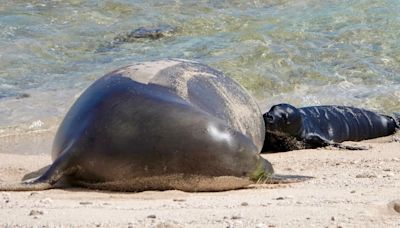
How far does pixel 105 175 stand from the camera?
14.4 ft

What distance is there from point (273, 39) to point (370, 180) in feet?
21.1

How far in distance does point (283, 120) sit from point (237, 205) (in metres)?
2.76

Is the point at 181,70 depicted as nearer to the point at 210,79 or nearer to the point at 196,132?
the point at 210,79

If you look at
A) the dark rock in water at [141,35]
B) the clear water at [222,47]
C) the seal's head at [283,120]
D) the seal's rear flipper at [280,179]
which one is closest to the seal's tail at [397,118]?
the clear water at [222,47]

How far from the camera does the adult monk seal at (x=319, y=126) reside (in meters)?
6.52

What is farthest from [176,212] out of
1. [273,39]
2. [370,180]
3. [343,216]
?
[273,39]

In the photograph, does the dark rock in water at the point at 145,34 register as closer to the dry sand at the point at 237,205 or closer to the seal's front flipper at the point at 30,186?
the dry sand at the point at 237,205

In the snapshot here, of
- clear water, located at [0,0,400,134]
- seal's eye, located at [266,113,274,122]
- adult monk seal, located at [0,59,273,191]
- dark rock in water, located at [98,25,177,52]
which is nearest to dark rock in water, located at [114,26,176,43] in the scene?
dark rock in water, located at [98,25,177,52]

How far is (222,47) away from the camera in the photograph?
418 inches

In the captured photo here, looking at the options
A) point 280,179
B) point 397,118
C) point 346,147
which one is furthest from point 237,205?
point 397,118

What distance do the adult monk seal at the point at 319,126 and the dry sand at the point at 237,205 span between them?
1.14 m

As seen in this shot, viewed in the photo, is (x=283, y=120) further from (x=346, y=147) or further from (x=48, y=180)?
(x=48, y=180)

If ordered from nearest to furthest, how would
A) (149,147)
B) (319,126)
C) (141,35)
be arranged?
1. (149,147)
2. (319,126)
3. (141,35)

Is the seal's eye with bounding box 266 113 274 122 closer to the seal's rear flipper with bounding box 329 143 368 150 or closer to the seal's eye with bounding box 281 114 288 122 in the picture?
the seal's eye with bounding box 281 114 288 122
